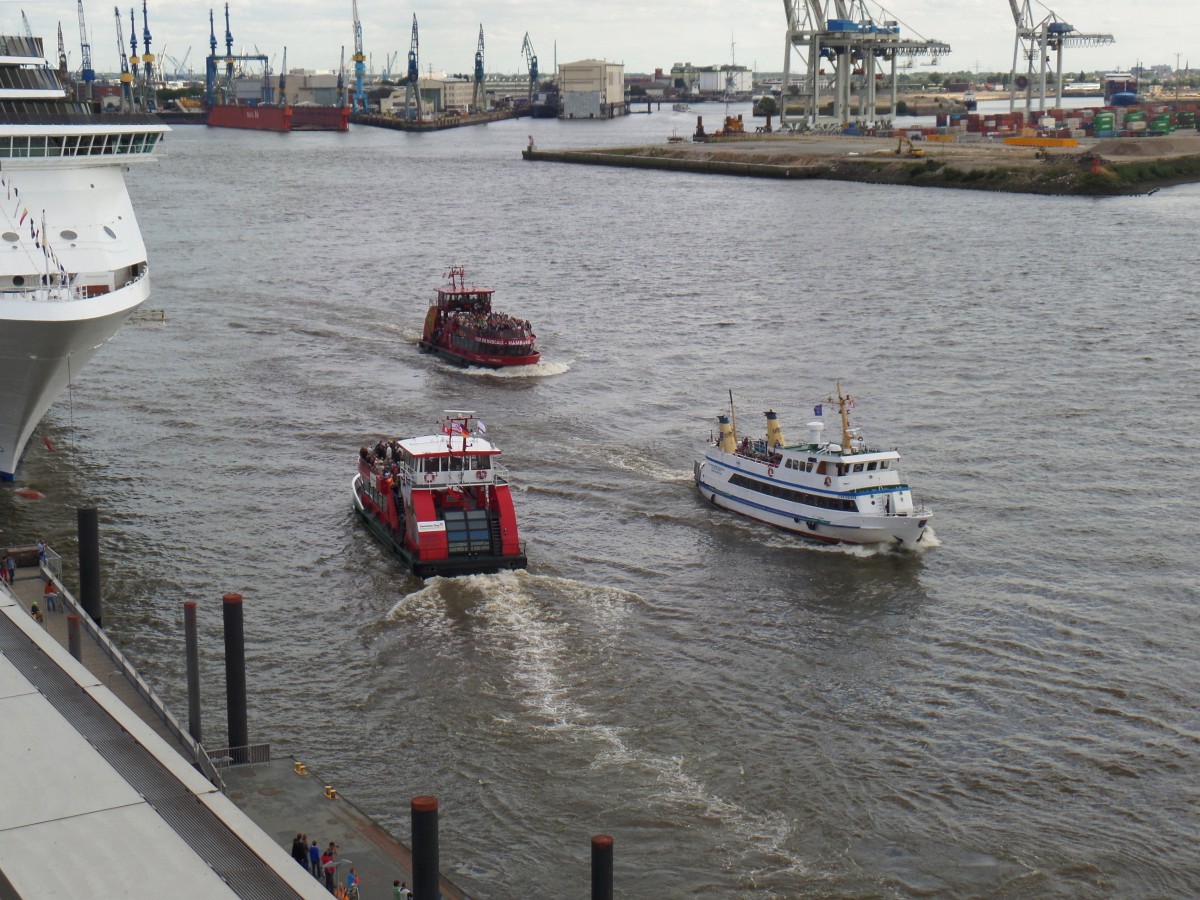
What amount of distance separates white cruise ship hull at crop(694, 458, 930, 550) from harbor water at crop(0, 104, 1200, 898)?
1.83ft

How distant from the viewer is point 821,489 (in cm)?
3975

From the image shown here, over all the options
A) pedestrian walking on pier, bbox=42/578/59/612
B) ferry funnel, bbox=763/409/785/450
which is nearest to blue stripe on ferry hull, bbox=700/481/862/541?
ferry funnel, bbox=763/409/785/450

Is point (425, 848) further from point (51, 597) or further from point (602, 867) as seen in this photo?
point (51, 597)

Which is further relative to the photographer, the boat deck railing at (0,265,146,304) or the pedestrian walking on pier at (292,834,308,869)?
the boat deck railing at (0,265,146,304)

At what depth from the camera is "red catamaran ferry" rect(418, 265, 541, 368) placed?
60.3 m

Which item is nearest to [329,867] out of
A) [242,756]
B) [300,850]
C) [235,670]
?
[300,850]

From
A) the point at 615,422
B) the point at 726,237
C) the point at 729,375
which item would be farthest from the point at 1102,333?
the point at 726,237

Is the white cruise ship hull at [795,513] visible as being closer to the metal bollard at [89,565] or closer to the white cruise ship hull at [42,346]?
the white cruise ship hull at [42,346]

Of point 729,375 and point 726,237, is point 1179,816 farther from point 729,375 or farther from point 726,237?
point 726,237

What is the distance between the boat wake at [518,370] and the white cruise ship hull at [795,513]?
1690 cm

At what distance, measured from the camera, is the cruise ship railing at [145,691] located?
69.4ft

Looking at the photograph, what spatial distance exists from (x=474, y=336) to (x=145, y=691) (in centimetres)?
3804

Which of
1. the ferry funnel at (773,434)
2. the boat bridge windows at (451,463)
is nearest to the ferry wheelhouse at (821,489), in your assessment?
the ferry funnel at (773,434)

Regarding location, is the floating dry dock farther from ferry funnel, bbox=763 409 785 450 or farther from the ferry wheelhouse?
the ferry wheelhouse
